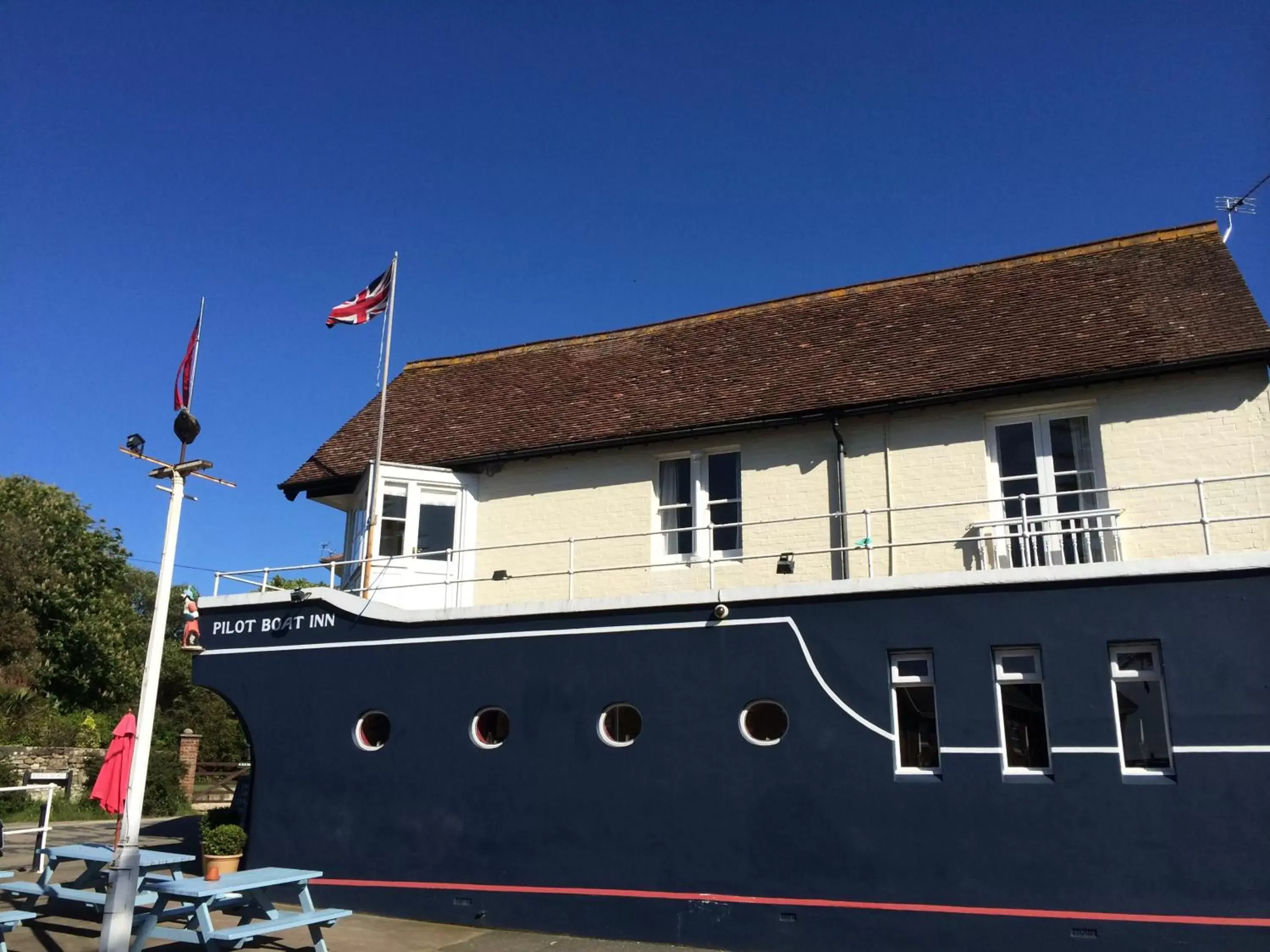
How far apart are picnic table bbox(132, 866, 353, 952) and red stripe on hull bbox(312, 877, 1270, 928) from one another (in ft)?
5.69

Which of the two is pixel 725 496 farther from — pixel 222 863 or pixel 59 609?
pixel 59 609

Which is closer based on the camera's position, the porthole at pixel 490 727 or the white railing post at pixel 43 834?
the porthole at pixel 490 727

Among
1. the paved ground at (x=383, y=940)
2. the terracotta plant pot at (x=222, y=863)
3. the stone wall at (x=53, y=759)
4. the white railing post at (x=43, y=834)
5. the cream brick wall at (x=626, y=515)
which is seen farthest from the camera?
the stone wall at (x=53, y=759)

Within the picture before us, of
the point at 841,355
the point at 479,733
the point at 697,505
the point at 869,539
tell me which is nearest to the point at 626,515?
the point at 697,505

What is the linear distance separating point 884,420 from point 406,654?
667 cm

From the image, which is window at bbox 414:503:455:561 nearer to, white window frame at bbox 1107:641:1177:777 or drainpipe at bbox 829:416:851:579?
drainpipe at bbox 829:416:851:579

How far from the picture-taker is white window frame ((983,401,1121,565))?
38.2ft

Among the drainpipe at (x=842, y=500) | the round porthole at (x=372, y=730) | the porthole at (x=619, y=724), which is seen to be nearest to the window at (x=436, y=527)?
the round porthole at (x=372, y=730)

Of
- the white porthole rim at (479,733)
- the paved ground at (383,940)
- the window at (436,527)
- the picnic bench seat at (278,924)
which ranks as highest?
the window at (436,527)

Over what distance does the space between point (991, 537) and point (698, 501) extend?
390cm

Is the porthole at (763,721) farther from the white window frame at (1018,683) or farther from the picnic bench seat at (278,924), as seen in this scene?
the picnic bench seat at (278,924)

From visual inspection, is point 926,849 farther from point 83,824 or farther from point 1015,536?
point 83,824

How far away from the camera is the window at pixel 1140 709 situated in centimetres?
957

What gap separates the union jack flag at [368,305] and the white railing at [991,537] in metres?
4.23
